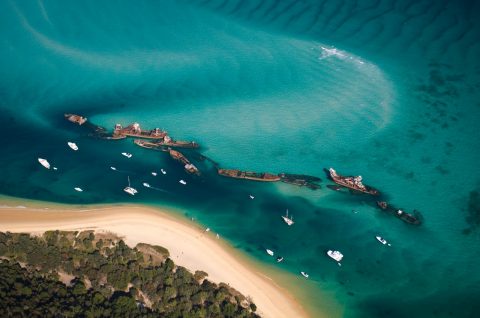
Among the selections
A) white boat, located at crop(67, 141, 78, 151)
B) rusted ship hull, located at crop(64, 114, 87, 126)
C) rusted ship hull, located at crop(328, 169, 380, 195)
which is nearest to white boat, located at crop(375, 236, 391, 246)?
rusted ship hull, located at crop(328, 169, 380, 195)

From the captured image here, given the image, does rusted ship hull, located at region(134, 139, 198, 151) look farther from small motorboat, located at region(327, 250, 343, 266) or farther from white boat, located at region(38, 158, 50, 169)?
small motorboat, located at region(327, 250, 343, 266)

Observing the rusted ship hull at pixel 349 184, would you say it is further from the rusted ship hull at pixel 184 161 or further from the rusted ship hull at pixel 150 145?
the rusted ship hull at pixel 150 145

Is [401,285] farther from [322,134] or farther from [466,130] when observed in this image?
[466,130]

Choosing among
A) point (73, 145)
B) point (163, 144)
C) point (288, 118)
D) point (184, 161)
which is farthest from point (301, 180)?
point (73, 145)

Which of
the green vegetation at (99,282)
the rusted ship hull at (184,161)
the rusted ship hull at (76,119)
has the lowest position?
the green vegetation at (99,282)

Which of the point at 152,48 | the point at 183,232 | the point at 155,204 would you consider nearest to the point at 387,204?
the point at 183,232

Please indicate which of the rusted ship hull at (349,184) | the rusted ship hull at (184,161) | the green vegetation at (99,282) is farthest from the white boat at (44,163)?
the rusted ship hull at (349,184)

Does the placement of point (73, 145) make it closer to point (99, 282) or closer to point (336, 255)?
point (99, 282)
